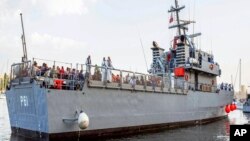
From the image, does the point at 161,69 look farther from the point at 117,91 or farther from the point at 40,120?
the point at 40,120

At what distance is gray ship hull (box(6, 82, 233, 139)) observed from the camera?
18359mm

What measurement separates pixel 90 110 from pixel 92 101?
0.60 m

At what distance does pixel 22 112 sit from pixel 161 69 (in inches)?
750

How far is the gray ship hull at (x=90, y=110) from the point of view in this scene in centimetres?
1836

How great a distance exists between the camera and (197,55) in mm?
36750

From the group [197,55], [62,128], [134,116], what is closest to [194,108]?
[197,55]

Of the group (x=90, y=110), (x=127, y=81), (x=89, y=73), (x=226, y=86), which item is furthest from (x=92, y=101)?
(x=226, y=86)

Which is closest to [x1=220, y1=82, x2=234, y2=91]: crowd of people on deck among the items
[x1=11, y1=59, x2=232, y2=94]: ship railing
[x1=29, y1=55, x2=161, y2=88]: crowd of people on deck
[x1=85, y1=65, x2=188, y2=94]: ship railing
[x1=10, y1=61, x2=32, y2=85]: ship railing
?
[x1=85, y1=65, x2=188, y2=94]: ship railing

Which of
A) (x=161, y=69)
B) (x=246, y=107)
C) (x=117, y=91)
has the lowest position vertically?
(x=246, y=107)

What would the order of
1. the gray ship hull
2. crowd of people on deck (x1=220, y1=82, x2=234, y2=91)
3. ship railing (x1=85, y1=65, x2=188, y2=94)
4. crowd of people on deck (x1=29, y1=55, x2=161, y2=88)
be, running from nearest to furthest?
the gray ship hull, crowd of people on deck (x1=29, y1=55, x2=161, y2=88), ship railing (x1=85, y1=65, x2=188, y2=94), crowd of people on deck (x1=220, y1=82, x2=234, y2=91)

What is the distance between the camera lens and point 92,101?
2048cm

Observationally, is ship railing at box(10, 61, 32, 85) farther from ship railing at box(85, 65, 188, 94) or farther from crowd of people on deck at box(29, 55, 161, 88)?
ship railing at box(85, 65, 188, 94)

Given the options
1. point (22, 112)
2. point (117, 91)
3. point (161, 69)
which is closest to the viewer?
point (22, 112)

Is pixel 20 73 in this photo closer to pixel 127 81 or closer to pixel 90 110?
pixel 90 110
